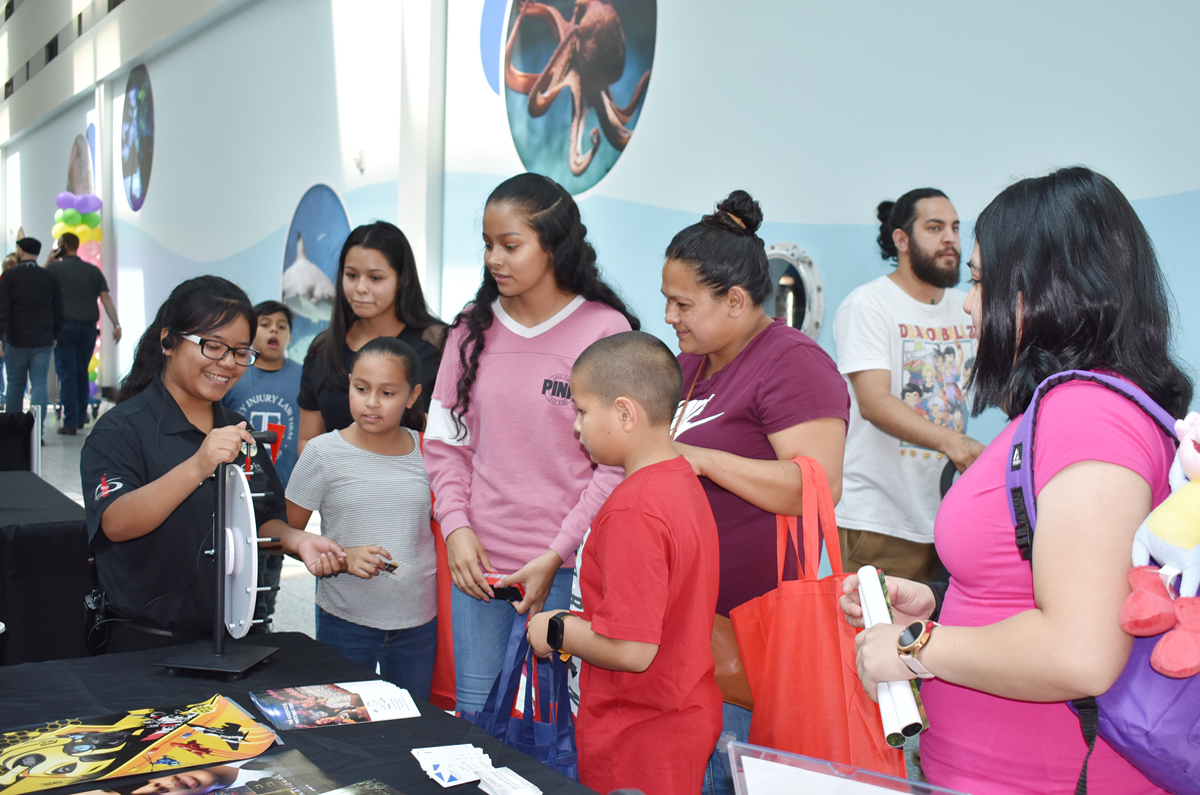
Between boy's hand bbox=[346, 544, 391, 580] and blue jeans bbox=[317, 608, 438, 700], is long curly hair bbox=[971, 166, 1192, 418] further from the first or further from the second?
blue jeans bbox=[317, 608, 438, 700]

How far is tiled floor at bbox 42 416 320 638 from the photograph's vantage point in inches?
143

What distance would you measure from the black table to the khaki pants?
7.36 feet

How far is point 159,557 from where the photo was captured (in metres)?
1.65

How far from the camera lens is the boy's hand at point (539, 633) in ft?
4.36

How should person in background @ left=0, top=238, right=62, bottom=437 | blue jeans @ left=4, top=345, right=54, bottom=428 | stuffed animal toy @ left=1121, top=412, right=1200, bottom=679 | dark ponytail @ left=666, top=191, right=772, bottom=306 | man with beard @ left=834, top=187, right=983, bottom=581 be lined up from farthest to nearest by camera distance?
blue jeans @ left=4, top=345, right=54, bottom=428 < person in background @ left=0, top=238, right=62, bottom=437 < man with beard @ left=834, top=187, right=983, bottom=581 < dark ponytail @ left=666, top=191, right=772, bottom=306 < stuffed animal toy @ left=1121, top=412, right=1200, bottom=679

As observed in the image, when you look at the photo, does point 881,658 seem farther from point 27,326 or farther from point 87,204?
point 87,204

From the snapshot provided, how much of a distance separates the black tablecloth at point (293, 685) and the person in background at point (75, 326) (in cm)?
801

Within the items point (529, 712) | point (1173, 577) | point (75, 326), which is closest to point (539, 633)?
point (529, 712)

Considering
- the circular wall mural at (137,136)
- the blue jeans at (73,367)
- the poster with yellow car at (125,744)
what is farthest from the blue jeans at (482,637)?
the circular wall mural at (137,136)

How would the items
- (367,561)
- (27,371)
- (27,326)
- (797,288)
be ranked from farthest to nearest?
(27,371)
(27,326)
(797,288)
(367,561)

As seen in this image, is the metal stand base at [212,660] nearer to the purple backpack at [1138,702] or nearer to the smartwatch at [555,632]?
the smartwatch at [555,632]

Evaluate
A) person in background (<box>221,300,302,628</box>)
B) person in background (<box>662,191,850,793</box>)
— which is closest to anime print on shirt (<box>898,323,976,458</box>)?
person in background (<box>662,191,850,793</box>)

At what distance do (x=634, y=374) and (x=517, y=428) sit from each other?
1.52 feet

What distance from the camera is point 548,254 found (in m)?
1.86
